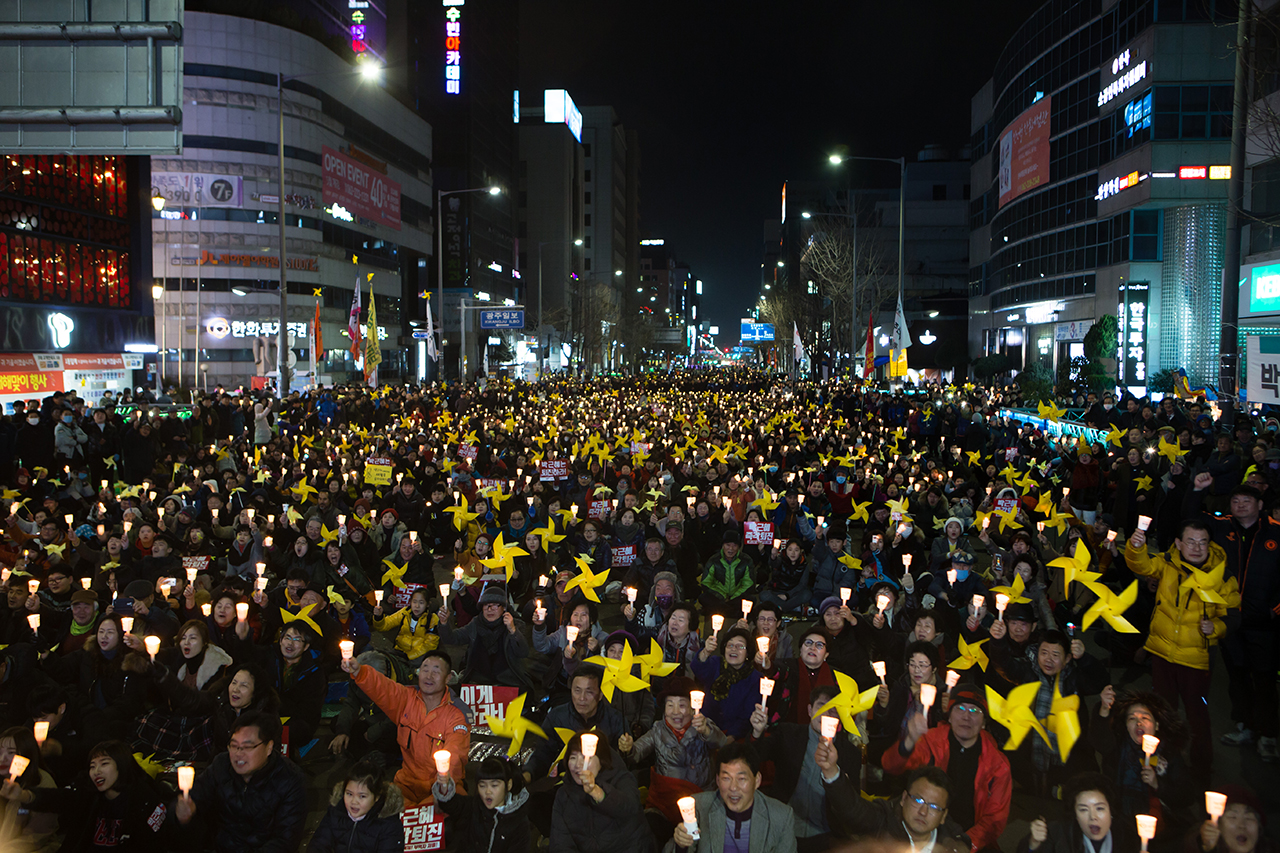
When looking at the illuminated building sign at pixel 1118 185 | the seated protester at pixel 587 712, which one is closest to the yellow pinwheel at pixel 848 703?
the seated protester at pixel 587 712

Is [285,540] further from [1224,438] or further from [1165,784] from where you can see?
[1224,438]

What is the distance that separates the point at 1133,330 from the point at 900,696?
37.0 meters

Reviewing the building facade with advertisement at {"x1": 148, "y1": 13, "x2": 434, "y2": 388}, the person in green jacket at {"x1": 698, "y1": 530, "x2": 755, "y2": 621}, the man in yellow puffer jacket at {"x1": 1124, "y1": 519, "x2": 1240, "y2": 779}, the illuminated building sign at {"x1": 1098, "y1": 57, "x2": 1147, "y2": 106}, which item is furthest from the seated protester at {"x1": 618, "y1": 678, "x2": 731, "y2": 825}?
the building facade with advertisement at {"x1": 148, "y1": 13, "x2": 434, "y2": 388}

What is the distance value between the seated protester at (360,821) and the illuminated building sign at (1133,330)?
38.1m

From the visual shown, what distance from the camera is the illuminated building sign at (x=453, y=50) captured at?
82.9 m

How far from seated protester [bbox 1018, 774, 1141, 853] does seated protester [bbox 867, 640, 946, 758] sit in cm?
142

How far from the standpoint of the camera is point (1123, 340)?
37625 mm

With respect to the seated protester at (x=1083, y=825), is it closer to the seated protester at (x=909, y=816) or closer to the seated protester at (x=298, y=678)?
the seated protester at (x=909, y=816)

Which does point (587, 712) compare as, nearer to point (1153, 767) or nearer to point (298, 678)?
point (298, 678)

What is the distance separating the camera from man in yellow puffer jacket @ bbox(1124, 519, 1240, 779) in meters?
5.80

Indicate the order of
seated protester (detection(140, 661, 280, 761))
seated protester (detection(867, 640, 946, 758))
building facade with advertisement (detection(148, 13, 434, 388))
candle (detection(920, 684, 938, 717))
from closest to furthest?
candle (detection(920, 684, 938, 717)), seated protester (detection(140, 661, 280, 761)), seated protester (detection(867, 640, 946, 758)), building facade with advertisement (detection(148, 13, 434, 388))

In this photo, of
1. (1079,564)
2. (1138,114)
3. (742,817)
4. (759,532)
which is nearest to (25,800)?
(742,817)

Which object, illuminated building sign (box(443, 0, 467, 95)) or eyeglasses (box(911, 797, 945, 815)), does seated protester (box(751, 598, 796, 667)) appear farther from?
illuminated building sign (box(443, 0, 467, 95))

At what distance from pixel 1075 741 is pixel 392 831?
371 cm
